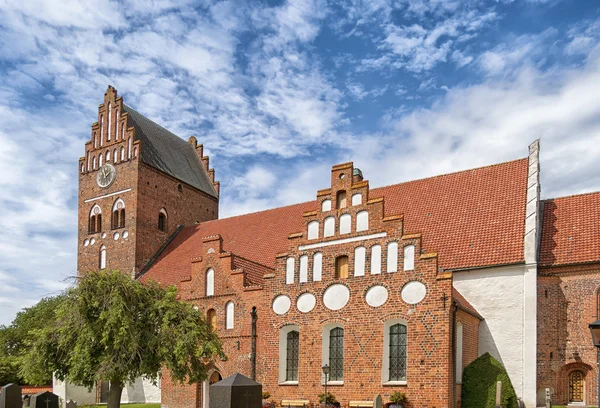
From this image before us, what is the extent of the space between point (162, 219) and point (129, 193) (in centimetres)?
263

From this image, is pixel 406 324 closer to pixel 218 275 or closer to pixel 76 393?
pixel 218 275

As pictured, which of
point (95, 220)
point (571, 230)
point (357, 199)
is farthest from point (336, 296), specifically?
point (95, 220)

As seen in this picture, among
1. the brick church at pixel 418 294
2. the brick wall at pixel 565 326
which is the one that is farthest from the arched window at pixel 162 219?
the brick wall at pixel 565 326

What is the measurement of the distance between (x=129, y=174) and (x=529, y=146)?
22038 mm

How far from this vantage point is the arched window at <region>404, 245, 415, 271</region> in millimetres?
18891

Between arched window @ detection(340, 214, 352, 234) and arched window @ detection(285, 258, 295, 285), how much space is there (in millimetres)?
2274

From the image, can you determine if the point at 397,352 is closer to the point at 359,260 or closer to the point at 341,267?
the point at 359,260

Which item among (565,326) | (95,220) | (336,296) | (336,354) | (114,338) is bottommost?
(336,354)

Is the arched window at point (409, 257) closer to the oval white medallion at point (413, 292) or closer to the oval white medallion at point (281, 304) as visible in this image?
the oval white medallion at point (413, 292)

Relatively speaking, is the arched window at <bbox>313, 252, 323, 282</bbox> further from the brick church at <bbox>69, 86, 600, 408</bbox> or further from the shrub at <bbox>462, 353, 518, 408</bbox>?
the shrub at <bbox>462, 353, 518, 408</bbox>

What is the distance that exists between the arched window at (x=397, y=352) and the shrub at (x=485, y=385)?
222cm

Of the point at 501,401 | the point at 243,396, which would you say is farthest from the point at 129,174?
the point at 243,396

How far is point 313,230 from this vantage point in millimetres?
21312

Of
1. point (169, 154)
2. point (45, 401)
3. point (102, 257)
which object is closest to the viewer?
point (45, 401)
